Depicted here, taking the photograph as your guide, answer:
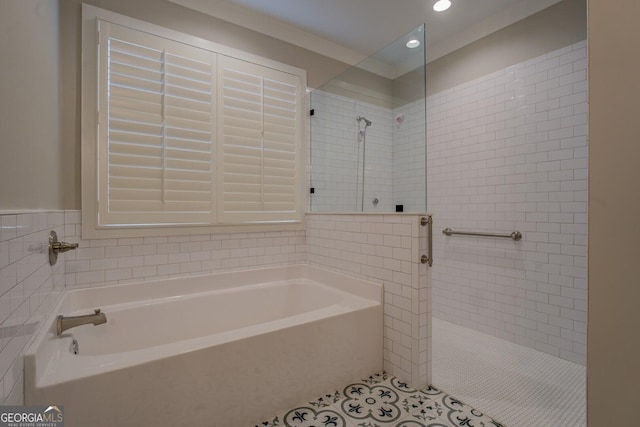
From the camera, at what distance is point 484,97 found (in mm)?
2637

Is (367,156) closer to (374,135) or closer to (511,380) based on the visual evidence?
(374,135)

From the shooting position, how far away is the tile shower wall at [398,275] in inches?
69.5

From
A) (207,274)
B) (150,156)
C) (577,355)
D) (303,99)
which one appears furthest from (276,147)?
(577,355)

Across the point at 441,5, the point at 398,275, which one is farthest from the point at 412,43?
the point at 398,275

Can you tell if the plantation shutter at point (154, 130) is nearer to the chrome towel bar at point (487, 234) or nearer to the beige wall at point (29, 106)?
the beige wall at point (29, 106)

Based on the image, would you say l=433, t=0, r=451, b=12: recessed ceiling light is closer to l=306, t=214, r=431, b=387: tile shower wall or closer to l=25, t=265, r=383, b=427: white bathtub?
l=306, t=214, r=431, b=387: tile shower wall

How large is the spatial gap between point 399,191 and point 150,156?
5.92 feet

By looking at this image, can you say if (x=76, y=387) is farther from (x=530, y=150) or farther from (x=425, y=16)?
(x=425, y=16)

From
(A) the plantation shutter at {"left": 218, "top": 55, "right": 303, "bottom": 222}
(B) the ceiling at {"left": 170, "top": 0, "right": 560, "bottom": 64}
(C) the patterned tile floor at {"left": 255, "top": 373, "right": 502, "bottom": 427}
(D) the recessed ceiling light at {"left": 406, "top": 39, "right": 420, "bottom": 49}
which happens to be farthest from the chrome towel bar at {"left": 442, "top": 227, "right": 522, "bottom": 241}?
(B) the ceiling at {"left": 170, "top": 0, "right": 560, "bottom": 64}

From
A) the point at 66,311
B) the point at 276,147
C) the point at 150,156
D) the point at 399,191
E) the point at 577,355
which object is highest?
the point at 276,147

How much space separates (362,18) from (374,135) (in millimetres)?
1008

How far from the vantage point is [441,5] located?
2367 millimetres

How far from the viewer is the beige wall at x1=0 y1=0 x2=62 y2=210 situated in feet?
3.13

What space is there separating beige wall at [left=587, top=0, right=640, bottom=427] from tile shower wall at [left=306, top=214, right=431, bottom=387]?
3.33 feet
